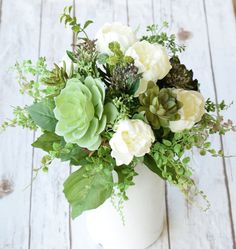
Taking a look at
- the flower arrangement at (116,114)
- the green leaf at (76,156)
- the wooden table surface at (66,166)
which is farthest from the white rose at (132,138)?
the wooden table surface at (66,166)

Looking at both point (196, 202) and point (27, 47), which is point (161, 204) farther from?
point (27, 47)

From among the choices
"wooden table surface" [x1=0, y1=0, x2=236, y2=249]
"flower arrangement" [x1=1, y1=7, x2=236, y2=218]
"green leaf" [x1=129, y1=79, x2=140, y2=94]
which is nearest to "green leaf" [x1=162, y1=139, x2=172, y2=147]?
"flower arrangement" [x1=1, y1=7, x2=236, y2=218]

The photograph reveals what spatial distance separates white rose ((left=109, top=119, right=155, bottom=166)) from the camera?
2.82 ft

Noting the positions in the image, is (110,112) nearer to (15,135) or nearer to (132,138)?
(132,138)

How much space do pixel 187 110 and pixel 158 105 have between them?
73mm

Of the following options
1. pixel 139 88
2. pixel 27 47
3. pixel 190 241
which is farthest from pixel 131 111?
pixel 27 47

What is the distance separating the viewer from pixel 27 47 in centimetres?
161

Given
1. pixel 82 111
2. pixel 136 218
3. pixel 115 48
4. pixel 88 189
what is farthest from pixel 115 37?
pixel 136 218

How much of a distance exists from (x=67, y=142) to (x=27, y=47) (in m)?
0.76

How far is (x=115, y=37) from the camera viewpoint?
91 cm

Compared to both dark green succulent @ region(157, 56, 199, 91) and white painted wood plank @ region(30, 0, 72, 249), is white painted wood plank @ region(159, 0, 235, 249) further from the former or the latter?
dark green succulent @ region(157, 56, 199, 91)

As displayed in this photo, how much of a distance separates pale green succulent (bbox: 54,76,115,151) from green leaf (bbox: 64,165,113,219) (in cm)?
9

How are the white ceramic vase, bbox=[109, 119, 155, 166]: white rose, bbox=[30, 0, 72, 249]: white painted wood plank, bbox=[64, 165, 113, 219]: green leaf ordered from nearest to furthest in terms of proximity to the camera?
bbox=[109, 119, 155, 166]: white rose
bbox=[64, 165, 113, 219]: green leaf
the white ceramic vase
bbox=[30, 0, 72, 249]: white painted wood plank

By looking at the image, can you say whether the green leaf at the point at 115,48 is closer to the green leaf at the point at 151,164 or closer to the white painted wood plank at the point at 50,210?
the green leaf at the point at 151,164
